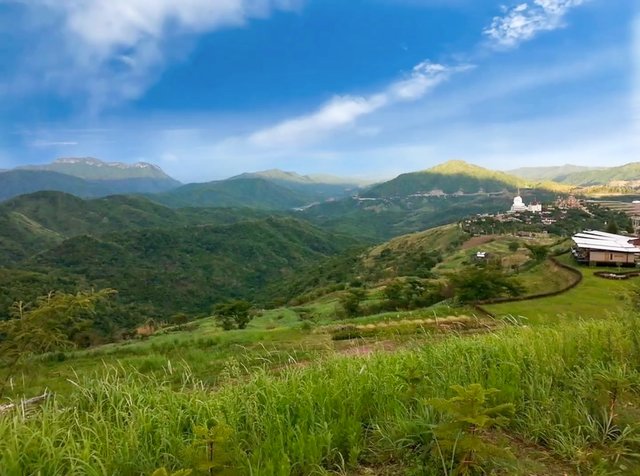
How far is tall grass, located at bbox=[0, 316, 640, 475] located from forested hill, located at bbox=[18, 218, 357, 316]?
88.5m

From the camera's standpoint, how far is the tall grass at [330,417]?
3139mm

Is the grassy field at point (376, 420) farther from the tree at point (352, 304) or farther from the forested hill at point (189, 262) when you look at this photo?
the forested hill at point (189, 262)

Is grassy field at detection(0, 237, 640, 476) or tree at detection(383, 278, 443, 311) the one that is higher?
grassy field at detection(0, 237, 640, 476)

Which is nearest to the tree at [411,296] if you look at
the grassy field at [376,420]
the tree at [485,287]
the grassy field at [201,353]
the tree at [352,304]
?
the tree at [352,304]

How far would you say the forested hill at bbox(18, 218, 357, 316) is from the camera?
113m

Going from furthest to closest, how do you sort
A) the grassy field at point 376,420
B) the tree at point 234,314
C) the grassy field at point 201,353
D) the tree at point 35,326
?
the tree at point 234,314, the grassy field at point 201,353, the tree at point 35,326, the grassy field at point 376,420

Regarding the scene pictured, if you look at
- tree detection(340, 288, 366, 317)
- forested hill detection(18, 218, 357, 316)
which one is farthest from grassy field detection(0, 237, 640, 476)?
forested hill detection(18, 218, 357, 316)

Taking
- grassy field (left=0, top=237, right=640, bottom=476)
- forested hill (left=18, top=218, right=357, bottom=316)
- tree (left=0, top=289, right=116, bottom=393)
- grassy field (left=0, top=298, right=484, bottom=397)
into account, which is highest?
grassy field (left=0, top=237, right=640, bottom=476)

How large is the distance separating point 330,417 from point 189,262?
152 metres

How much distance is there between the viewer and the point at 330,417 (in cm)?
379

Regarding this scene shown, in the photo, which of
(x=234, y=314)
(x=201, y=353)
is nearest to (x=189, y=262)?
(x=234, y=314)

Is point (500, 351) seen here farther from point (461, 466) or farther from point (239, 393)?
point (239, 393)

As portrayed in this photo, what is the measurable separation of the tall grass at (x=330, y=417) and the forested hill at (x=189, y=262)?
3483 inches

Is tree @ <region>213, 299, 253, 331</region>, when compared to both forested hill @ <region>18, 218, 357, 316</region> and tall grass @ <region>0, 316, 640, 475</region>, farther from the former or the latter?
forested hill @ <region>18, 218, 357, 316</region>
